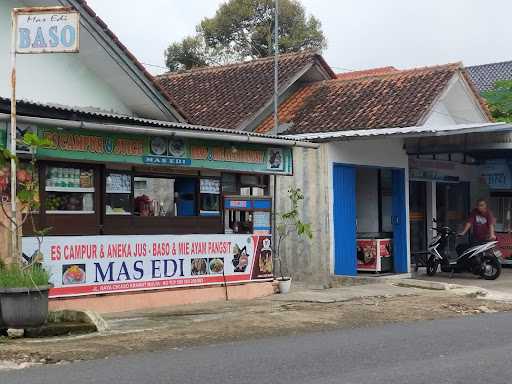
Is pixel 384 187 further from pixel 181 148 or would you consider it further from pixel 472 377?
pixel 472 377

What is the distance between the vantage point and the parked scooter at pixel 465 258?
17.7 m

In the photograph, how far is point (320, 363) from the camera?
7.76 m

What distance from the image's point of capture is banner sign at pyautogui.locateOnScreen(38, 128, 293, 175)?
36.8ft

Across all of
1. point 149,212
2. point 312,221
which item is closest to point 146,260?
point 149,212

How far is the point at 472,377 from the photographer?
704 cm

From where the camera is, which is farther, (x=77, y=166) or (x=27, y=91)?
(x=27, y=91)

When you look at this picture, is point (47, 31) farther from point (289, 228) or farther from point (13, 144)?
point (289, 228)

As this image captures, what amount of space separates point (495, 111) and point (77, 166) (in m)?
17.7

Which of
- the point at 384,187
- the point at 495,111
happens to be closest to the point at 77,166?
the point at 384,187

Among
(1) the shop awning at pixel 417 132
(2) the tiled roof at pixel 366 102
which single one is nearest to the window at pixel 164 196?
(1) the shop awning at pixel 417 132

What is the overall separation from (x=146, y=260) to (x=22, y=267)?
267cm

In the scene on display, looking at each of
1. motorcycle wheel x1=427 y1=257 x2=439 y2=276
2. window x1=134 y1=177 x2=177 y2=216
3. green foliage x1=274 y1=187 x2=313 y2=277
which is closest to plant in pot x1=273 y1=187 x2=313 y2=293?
green foliage x1=274 y1=187 x2=313 y2=277

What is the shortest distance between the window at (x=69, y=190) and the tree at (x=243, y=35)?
30071mm

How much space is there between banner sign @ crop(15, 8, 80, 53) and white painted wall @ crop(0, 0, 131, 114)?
3.88 m
